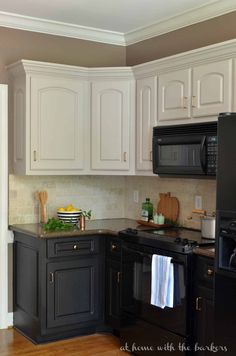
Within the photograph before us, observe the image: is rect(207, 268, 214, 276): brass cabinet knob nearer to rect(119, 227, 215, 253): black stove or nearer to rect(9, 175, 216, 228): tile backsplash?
rect(119, 227, 215, 253): black stove

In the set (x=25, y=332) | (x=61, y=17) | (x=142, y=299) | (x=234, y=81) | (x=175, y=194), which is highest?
(x=61, y=17)

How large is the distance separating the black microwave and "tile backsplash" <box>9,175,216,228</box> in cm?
34

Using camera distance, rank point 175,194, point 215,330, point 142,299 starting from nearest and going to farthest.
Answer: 1. point 215,330
2. point 142,299
3. point 175,194

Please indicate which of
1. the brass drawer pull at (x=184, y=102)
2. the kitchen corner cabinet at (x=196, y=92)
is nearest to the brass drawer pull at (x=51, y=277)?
the kitchen corner cabinet at (x=196, y=92)

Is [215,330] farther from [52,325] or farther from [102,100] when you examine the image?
[102,100]

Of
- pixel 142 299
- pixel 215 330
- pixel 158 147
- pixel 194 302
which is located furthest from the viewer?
pixel 158 147

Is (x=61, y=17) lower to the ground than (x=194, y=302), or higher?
higher

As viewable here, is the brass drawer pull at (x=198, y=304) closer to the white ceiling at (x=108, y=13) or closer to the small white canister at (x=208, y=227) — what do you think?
the small white canister at (x=208, y=227)

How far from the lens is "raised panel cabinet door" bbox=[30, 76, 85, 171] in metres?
4.25

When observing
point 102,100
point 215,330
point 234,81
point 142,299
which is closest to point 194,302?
point 215,330

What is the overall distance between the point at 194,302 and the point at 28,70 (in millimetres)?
2315

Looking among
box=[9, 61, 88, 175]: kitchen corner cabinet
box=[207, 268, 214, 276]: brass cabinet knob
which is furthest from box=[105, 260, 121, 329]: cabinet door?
box=[207, 268, 214, 276]: brass cabinet knob

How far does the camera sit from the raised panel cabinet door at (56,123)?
4.25 meters

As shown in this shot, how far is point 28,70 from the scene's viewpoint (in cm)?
418
